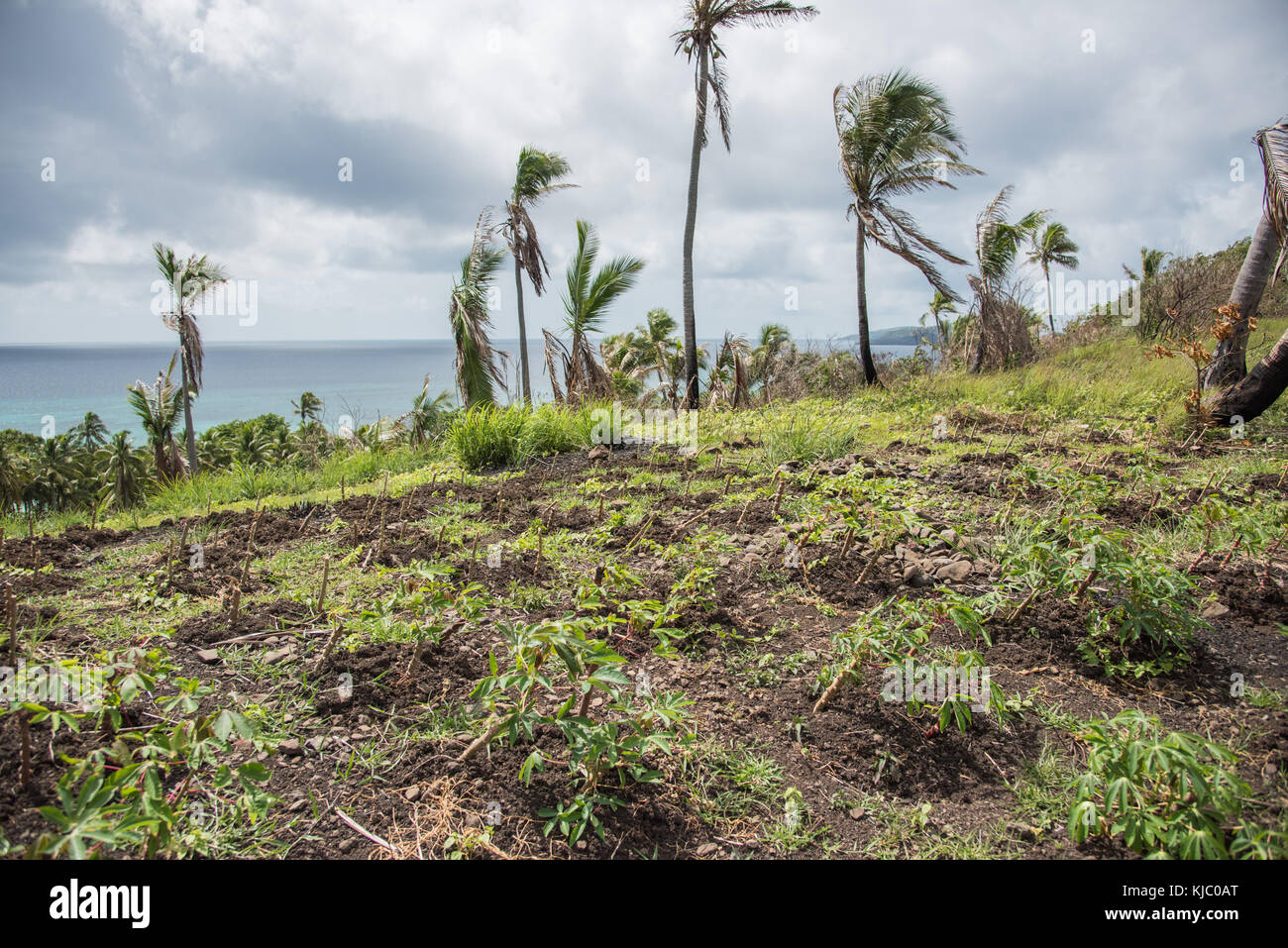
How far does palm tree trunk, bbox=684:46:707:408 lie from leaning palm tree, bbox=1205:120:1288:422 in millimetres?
6703

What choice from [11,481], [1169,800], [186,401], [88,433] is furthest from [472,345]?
[88,433]

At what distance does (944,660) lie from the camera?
2.43 m

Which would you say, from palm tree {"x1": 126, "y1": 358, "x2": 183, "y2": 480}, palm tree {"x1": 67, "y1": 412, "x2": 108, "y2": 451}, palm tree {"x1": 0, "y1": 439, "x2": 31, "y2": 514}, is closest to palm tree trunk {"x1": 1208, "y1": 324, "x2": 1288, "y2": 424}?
palm tree {"x1": 126, "y1": 358, "x2": 183, "y2": 480}

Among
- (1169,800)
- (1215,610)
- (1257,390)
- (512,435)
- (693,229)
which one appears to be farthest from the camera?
(693,229)

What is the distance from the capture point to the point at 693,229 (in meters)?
11.8

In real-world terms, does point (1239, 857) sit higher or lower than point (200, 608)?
lower

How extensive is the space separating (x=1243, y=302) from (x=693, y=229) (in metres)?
7.89

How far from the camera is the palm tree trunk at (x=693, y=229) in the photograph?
36.9 ft

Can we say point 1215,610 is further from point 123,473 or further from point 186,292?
point 123,473

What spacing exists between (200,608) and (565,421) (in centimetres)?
506

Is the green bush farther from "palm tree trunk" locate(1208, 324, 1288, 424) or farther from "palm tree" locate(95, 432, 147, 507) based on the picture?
"palm tree" locate(95, 432, 147, 507)

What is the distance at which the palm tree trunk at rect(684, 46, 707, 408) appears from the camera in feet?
36.9
